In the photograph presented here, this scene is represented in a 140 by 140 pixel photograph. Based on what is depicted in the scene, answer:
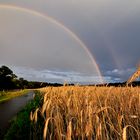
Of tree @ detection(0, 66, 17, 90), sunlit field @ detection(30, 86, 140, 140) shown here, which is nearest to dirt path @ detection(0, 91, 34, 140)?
sunlit field @ detection(30, 86, 140, 140)

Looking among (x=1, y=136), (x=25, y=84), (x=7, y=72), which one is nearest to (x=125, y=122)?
(x=1, y=136)

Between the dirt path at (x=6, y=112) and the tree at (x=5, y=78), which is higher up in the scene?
the tree at (x=5, y=78)

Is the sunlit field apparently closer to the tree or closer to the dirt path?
the dirt path

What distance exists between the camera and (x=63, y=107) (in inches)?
383

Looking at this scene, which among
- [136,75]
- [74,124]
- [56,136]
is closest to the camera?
[136,75]

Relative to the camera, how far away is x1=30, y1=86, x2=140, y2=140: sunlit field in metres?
6.45

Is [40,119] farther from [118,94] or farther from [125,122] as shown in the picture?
[125,122]

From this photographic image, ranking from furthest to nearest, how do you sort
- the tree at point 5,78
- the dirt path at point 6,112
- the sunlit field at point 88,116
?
1. the tree at point 5,78
2. the dirt path at point 6,112
3. the sunlit field at point 88,116

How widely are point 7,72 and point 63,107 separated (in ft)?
276

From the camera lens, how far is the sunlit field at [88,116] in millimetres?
6453

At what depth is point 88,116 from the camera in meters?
7.07

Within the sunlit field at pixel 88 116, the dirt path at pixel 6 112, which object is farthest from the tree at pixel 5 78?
the sunlit field at pixel 88 116

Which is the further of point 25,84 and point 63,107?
point 25,84

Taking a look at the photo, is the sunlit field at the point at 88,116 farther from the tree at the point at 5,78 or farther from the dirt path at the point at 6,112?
the tree at the point at 5,78
